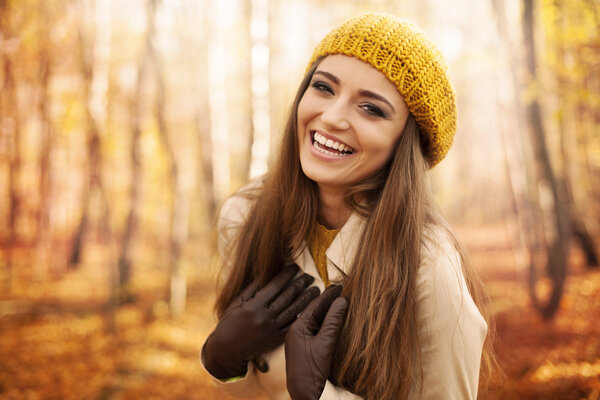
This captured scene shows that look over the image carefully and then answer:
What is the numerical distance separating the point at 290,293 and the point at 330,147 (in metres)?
0.60

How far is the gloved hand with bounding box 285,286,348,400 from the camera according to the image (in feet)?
4.42

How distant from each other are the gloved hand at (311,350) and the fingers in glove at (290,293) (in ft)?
0.44

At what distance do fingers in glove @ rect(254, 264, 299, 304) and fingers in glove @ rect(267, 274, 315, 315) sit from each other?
2cm

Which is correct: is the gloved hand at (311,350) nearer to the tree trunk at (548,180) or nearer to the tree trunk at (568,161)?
the tree trunk at (568,161)

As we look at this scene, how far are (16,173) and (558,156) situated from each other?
8.30 metres

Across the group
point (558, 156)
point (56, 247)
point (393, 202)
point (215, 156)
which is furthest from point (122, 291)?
point (558, 156)

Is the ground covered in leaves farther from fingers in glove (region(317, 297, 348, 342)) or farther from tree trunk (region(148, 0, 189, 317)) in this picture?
fingers in glove (region(317, 297, 348, 342))

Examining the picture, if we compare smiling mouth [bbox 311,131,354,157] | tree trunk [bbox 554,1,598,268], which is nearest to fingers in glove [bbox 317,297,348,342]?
smiling mouth [bbox 311,131,354,157]

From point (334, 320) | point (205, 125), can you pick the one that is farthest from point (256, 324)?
point (205, 125)

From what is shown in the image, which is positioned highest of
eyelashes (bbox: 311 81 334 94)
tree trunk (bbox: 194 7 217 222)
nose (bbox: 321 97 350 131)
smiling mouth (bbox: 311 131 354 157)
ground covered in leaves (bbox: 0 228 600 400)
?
eyelashes (bbox: 311 81 334 94)

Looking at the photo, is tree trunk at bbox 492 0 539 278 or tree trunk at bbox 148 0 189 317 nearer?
tree trunk at bbox 492 0 539 278

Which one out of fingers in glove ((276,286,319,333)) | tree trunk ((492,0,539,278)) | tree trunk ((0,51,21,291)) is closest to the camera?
fingers in glove ((276,286,319,333))

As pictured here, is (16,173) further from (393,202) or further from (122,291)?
(393,202)

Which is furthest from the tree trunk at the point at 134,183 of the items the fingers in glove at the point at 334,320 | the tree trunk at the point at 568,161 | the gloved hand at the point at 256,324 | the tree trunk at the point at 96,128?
the tree trunk at the point at 568,161
